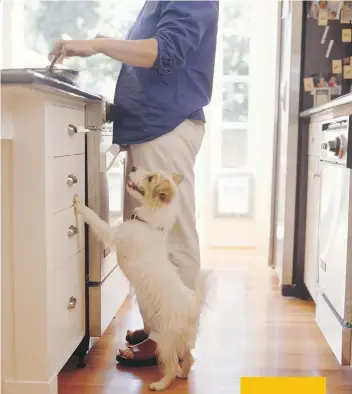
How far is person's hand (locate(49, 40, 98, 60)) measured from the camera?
5.36 ft

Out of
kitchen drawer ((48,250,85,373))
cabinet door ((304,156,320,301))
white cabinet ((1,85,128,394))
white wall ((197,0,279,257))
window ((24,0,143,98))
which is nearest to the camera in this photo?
white cabinet ((1,85,128,394))

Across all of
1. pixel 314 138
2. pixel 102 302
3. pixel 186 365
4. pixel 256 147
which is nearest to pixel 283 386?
pixel 186 365

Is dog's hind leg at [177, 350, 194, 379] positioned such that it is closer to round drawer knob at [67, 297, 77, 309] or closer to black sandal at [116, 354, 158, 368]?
black sandal at [116, 354, 158, 368]

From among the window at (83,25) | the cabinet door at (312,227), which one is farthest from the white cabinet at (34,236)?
the window at (83,25)

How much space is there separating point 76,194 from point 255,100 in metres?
2.58

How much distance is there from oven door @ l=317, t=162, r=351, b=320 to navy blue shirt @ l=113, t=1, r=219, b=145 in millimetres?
567

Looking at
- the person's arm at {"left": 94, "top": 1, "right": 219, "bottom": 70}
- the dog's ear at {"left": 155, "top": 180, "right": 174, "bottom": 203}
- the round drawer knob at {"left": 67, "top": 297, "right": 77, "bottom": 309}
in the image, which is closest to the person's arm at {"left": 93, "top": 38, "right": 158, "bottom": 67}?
the person's arm at {"left": 94, "top": 1, "right": 219, "bottom": 70}

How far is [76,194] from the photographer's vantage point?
175cm

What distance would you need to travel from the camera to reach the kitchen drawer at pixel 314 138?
8.31 feet

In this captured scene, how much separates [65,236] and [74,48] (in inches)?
22.6

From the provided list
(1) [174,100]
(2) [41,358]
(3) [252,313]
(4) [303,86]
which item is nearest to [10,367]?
(2) [41,358]

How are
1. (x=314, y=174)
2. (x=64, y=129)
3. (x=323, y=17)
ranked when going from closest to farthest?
(x=64, y=129), (x=314, y=174), (x=323, y=17)

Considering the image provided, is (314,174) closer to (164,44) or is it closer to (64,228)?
(164,44)

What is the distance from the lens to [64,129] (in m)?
1.61
